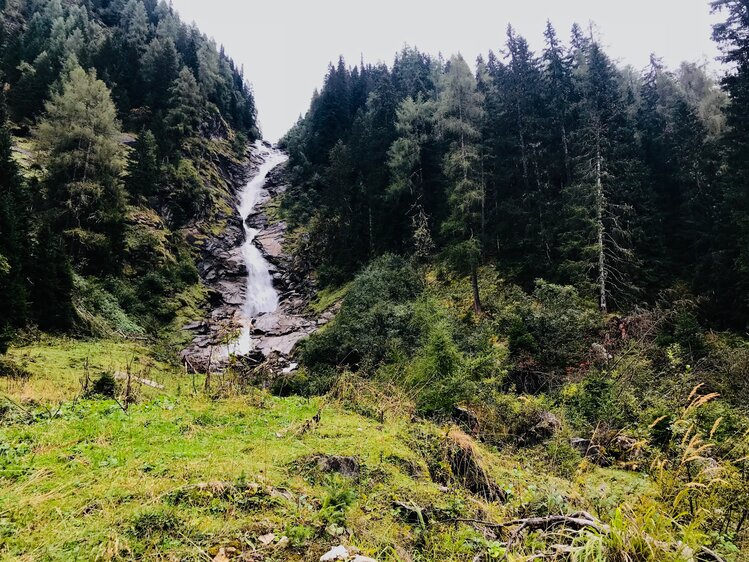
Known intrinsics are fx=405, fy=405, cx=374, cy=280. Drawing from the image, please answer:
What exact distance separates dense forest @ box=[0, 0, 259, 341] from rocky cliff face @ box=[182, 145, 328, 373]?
8.31ft

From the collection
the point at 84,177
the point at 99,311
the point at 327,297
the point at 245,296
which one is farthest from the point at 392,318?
the point at 84,177

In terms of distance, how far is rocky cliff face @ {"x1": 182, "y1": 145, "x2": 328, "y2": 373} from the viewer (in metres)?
23.7

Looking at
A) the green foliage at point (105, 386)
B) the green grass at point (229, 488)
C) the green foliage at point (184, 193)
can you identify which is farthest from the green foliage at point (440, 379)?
the green foliage at point (184, 193)

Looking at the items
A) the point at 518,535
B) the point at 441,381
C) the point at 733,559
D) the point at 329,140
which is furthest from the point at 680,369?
the point at 329,140

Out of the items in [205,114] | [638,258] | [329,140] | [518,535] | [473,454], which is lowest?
[473,454]

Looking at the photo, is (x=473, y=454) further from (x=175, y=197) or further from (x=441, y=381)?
(x=175, y=197)

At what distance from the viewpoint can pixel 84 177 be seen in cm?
2659

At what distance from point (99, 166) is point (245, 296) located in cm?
1391

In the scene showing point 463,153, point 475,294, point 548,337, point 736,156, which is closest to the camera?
point 548,337

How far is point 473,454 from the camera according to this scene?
4969 mm

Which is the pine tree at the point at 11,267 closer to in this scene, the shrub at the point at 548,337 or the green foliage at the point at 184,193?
the shrub at the point at 548,337

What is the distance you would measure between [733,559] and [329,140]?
5487 centimetres

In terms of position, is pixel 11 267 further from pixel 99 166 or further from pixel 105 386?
pixel 99 166

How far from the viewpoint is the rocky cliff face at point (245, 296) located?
77.9 feet
